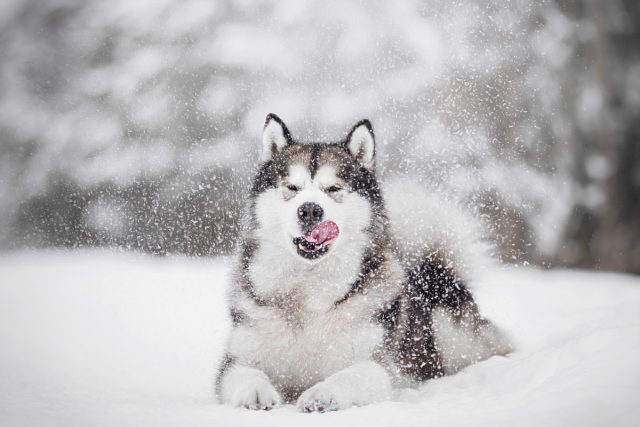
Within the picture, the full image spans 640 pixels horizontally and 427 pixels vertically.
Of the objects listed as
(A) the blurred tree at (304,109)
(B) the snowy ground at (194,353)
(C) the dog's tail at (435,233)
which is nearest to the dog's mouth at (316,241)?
(B) the snowy ground at (194,353)

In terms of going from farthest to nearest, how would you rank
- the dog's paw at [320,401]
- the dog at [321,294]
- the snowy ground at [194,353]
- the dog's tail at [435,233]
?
the dog's tail at [435,233], the dog at [321,294], the dog's paw at [320,401], the snowy ground at [194,353]

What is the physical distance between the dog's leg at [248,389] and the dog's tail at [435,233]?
42.4 inches

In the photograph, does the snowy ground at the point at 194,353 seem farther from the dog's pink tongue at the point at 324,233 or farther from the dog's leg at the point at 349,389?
the dog's pink tongue at the point at 324,233

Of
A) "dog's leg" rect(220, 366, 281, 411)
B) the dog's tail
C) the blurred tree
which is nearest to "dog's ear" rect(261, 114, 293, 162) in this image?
the dog's tail

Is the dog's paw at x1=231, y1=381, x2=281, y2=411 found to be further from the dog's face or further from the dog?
the dog's face

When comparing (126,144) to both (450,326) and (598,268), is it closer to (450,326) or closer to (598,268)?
(450,326)

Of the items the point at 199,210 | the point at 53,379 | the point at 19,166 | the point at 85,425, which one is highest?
the point at 19,166

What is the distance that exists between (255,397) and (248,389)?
37 millimetres

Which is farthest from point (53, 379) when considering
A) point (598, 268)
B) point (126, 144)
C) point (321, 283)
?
point (598, 268)

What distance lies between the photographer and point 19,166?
6734 mm

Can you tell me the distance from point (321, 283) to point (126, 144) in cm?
509

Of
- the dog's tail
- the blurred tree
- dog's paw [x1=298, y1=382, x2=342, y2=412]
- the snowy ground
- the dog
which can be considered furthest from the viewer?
the blurred tree

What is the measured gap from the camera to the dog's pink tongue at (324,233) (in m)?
2.08

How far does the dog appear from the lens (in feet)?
6.47
